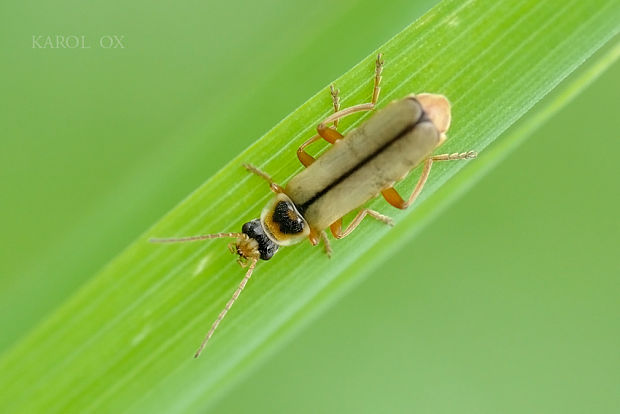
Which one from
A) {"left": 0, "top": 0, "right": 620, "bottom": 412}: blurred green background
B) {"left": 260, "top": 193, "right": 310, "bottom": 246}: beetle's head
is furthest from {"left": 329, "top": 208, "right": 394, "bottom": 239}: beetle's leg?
{"left": 0, "top": 0, "right": 620, "bottom": 412}: blurred green background

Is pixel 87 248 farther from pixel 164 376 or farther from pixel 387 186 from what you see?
pixel 387 186

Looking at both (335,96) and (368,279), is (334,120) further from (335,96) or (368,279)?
(368,279)

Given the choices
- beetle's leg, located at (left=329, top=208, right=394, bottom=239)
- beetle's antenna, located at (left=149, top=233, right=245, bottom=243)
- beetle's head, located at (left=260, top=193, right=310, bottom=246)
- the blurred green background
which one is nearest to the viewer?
beetle's antenna, located at (left=149, top=233, right=245, bottom=243)

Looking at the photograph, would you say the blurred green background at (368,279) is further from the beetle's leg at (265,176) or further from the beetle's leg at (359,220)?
the beetle's leg at (359,220)

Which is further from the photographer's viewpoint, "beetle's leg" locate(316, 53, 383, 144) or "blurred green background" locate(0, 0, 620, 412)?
"blurred green background" locate(0, 0, 620, 412)

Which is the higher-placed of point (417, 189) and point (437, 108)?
point (437, 108)

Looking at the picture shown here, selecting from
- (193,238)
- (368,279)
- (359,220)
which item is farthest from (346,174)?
(368,279)

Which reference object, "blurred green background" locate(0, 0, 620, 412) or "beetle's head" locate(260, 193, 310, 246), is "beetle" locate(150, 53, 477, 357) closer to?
"beetle's head" locate(260, 193, 310, 246)

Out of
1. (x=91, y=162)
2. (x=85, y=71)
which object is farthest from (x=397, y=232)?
(x=85, y=71)
